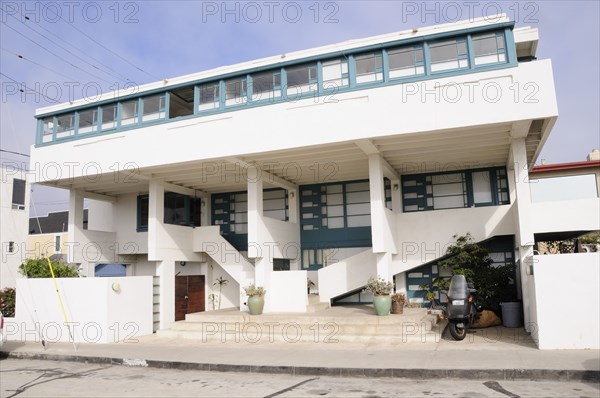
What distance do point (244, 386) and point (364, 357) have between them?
287 cm

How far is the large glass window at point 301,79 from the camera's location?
13.4m

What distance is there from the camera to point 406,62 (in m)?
12.5

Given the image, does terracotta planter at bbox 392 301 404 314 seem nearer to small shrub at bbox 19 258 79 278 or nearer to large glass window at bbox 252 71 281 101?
large glass window at bbox 252 71 281 101

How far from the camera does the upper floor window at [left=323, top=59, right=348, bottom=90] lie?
43.0 feet

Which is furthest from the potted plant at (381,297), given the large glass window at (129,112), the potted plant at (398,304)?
the large glass window at (129,112)

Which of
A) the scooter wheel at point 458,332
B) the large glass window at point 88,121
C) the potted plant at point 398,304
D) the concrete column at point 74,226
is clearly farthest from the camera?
the concrete column at point 74,226

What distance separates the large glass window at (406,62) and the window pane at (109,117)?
9237 millimetres

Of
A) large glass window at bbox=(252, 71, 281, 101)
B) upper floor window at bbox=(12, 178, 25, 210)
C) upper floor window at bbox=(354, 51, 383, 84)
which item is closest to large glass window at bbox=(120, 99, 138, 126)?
large glass window at bbox=(252, 71, 281, 101)

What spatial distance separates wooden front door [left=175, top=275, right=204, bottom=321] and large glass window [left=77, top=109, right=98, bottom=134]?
604cm

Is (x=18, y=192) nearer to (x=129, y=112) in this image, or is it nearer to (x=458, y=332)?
(x=129, y=112)

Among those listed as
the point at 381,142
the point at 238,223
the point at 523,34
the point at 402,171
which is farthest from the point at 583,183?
the point at 238,223

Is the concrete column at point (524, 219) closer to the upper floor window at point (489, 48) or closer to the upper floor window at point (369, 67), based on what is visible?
the upper floor window at point (489, 48)

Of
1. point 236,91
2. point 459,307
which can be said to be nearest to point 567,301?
point 459,307

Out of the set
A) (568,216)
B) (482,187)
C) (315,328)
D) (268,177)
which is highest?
(268,177)
